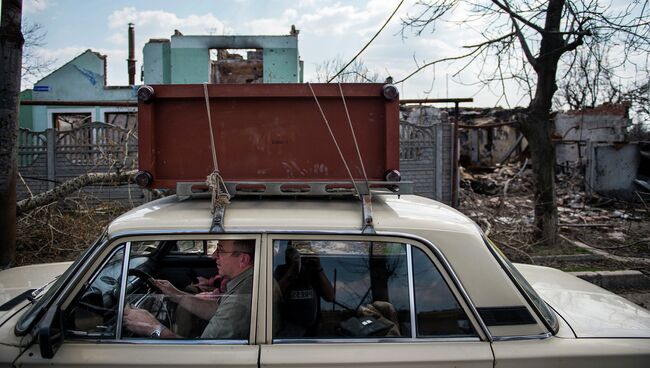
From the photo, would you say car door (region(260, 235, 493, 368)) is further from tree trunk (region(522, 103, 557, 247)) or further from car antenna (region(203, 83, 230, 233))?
tree trunk (region(522, 103, 557, 247))

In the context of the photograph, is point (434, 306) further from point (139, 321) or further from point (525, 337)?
point (139, 321)

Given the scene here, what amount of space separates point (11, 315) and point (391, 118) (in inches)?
82.3

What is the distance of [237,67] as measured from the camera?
23.5m

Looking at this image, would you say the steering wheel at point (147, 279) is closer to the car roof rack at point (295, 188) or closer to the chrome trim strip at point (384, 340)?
the car roof rack at point (295, 188)

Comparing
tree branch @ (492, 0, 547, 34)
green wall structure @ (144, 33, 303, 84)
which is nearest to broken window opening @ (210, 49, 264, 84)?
green wall structure @ (144, 33, 303, 84)

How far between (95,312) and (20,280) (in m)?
1.25

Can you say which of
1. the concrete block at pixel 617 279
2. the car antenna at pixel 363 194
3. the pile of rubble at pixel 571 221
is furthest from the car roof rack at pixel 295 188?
the pile of rubble at pixel 571 221

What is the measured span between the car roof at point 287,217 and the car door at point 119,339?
0.06 meters

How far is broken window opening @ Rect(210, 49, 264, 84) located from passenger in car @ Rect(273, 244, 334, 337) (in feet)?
70.9

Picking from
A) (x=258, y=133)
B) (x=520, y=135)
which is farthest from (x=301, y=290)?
(x=520, y=135)

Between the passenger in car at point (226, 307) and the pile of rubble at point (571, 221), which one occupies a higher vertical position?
the passenger in car at point (226, 307)

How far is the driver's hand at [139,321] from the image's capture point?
6.97 feet

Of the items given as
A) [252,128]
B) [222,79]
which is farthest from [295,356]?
[222,79]

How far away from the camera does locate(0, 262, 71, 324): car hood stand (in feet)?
7.88
